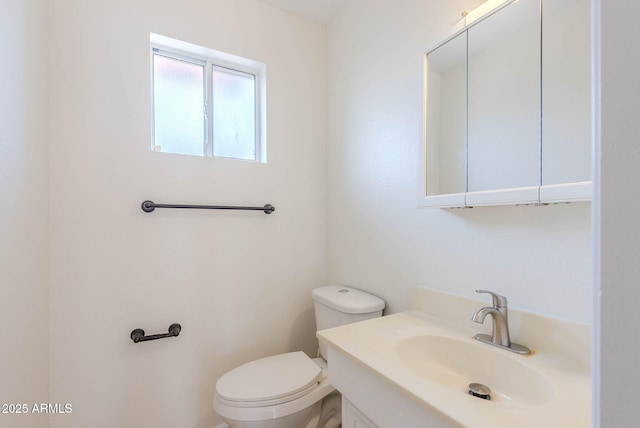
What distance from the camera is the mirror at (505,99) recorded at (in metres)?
0.80

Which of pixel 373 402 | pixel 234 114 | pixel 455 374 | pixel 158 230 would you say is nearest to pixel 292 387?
pixel 373 402

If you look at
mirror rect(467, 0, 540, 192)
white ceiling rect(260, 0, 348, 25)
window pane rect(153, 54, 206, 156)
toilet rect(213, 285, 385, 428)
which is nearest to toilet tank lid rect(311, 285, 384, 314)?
toilet rect(213, 285, 385, 428)

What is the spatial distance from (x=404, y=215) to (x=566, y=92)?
67cm

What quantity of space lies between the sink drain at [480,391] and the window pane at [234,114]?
1.50 meters

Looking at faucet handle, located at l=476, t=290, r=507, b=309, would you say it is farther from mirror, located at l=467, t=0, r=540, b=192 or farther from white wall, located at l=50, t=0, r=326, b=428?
white wall, located at l=50, t=0, r=326, b=428

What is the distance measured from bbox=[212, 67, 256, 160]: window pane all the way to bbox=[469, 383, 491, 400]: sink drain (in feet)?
4.92

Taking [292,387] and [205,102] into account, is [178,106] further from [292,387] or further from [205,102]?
[292,387]

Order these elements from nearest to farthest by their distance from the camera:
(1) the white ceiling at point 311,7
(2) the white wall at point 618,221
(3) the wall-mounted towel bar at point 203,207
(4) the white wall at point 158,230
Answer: (2) the white wall at point 618,221 < (4) the white wall at point 158,230 < (3) the wall-mounted towel bar at point 203,207 < (1) the white ceiling at point 311,7

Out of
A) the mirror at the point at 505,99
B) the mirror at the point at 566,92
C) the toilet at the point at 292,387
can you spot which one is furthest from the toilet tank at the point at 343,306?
the mirror at the point at 566,92

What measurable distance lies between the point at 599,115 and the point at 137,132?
5.13 ft

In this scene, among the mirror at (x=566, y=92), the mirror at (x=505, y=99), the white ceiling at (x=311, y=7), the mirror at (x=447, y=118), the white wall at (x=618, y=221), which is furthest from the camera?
the white ceiling at (x=311, y=7)

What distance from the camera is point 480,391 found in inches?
30.1

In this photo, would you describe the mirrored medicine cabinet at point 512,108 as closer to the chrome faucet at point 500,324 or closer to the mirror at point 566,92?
the mirror at point 566,92

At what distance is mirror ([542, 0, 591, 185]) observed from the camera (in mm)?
693
